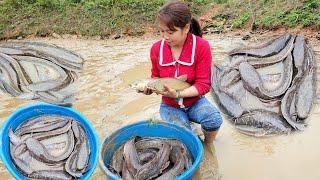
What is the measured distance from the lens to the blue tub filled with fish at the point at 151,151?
11.3ft

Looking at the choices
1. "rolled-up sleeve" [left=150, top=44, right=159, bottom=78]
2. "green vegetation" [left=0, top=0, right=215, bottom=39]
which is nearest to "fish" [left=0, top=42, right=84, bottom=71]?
"green vegetation" [left=0, top=0, right=215, bottom=39]

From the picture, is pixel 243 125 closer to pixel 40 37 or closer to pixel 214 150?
pixel 214 150

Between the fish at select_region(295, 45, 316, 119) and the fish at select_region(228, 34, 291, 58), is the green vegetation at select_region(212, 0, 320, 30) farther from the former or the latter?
the fish at select_region(295, 45, 316, 119)

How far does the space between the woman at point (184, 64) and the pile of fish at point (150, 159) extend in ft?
1.14

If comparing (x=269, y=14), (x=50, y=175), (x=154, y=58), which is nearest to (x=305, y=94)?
(x=154, y=58)

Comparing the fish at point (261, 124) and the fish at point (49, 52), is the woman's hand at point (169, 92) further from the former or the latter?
the fish at point (49, 52)

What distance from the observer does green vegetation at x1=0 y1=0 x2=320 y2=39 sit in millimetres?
7438

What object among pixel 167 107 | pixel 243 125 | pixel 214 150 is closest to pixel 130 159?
pixel 167 107

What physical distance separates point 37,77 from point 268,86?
2773 mm

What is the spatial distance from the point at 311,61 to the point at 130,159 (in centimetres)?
321

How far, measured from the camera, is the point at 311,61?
18.8 feet

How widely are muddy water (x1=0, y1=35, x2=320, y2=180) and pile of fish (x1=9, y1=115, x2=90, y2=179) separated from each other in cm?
49

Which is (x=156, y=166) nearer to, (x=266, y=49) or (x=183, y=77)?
(x=183, y=77)

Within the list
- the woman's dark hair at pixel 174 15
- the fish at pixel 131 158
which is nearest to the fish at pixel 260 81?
the woman's dark hair at pixel 174 15
